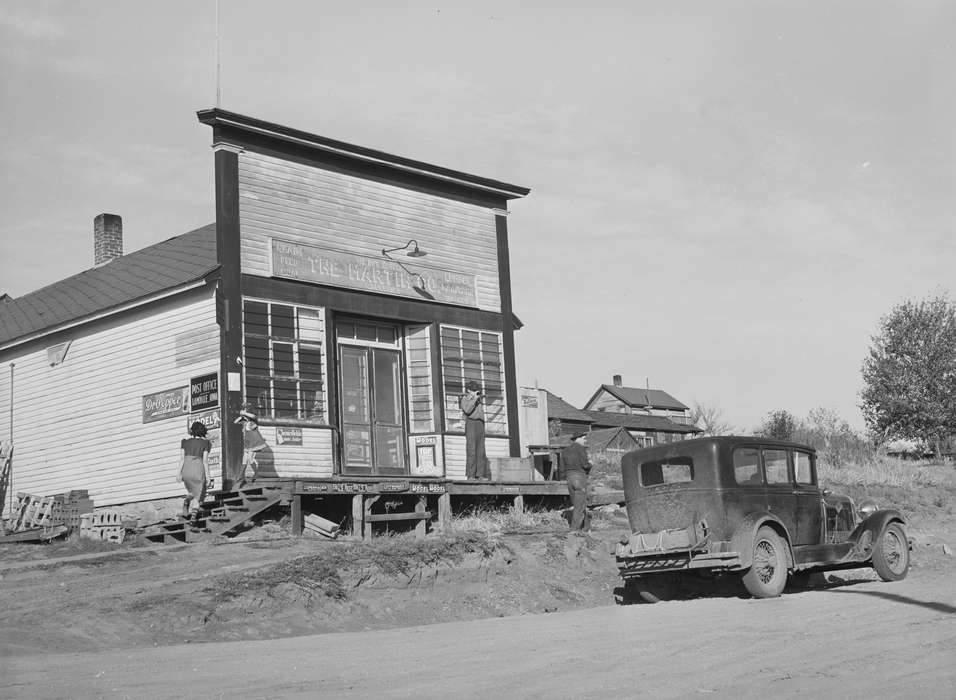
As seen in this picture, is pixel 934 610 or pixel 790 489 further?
pixel 790 489

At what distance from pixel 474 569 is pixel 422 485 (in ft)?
14.7

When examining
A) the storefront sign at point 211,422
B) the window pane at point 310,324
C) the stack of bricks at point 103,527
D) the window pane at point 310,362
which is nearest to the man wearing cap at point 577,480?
the window pane at point 310,362

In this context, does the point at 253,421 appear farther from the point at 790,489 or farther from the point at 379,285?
the point at 790,489

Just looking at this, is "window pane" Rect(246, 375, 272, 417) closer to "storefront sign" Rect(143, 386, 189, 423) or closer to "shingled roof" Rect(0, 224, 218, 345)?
"storefront sign" Rect(143, 386, 189, 423)

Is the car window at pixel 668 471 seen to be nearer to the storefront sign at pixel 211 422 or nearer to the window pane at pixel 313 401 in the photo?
the window pane at pixel 313 401

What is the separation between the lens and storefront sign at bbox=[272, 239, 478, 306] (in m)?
20.5

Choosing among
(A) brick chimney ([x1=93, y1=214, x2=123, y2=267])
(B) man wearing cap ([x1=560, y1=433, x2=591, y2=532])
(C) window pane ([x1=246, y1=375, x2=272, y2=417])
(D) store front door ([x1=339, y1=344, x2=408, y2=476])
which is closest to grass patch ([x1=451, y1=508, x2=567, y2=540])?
(B) man wearing cap ([x1=560, y1=433, x2=591, y2=532])

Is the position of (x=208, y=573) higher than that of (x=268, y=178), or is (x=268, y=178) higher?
(x=268, y=178)

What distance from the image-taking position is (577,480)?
62.7 ft

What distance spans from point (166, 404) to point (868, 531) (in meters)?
11.8

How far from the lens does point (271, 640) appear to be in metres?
11.4

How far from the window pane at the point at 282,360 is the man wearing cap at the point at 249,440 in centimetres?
119

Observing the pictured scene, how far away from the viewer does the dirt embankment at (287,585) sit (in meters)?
11.6

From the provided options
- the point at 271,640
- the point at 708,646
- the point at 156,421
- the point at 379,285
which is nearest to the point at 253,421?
the point at 156,421
